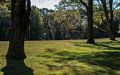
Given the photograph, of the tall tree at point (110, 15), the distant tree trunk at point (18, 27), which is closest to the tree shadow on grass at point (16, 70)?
the distant tree trunk at point (18, 27)

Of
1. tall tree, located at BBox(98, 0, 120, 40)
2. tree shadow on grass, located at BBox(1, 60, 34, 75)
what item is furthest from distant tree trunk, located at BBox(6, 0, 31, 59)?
tall tree, located at BBox(98, 0, 120, 40)

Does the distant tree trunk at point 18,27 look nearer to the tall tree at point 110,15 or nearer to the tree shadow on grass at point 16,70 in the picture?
the tree shadow on grass at point 16,70

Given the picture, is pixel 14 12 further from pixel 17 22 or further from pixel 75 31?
pixel 75 31

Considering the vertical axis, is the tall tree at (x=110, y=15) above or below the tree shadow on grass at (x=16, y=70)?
above

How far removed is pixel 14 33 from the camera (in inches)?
686

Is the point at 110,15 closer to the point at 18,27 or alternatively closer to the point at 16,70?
the point at 18,27

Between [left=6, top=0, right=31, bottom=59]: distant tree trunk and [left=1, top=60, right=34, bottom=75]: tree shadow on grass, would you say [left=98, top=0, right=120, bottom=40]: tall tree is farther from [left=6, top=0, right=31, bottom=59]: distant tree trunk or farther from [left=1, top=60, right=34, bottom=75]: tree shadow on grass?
[left=1, top=60, right=34, bottom=75]: tree shadow on grass

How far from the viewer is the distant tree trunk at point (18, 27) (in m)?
17.2

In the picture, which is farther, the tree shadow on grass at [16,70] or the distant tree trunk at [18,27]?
the distant tree trunk at [18,27]

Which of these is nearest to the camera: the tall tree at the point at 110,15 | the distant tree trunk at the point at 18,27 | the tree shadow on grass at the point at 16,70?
the tree shadow on grass at the point at 16,70

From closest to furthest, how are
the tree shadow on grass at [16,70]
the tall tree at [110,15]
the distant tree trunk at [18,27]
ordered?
the tree shadow on grass at [16,70], the distant tree trunk at [18,27], the tall tree at [110,15]

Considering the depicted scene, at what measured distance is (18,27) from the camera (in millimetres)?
17391

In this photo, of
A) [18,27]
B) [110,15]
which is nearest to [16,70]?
[18,27]

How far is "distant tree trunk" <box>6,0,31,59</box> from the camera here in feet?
56.4
